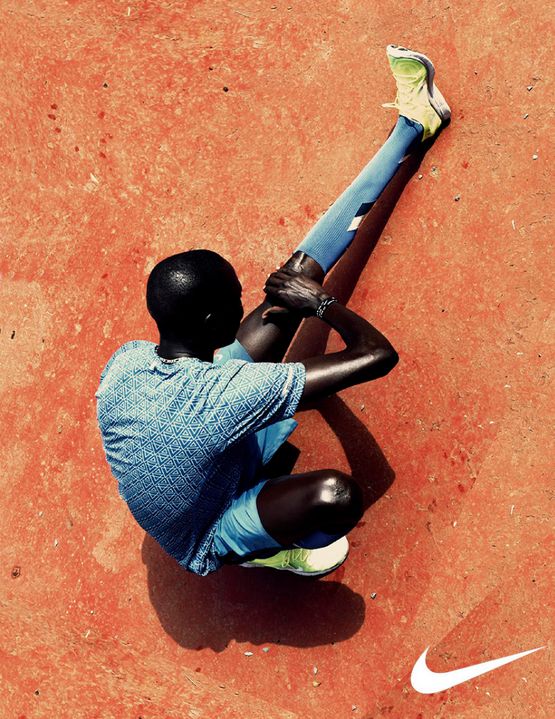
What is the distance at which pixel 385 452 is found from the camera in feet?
10.5

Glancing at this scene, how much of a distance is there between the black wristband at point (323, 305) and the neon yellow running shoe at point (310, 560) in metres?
0.87

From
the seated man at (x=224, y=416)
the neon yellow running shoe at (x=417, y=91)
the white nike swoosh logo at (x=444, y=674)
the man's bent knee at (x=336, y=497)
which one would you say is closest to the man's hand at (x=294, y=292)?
the seated man at (x=224, y=416)

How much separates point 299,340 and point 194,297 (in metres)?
1.13

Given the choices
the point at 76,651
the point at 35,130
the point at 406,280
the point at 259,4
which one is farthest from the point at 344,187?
the point at 76,651

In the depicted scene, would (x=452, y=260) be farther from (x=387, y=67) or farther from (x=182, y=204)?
(x=182, y=204)

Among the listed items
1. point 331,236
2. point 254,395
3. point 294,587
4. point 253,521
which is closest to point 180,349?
point 254,395

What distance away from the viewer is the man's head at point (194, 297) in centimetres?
239

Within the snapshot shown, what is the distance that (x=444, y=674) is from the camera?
116 inches

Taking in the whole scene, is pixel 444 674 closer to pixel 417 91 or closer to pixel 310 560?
pixel 310 560

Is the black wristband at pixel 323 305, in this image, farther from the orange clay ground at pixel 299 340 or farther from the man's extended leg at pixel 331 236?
the orange clay ground at pixel 299 340

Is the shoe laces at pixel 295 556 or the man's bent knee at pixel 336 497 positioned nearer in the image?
the man's bent knee at pixel 336 497

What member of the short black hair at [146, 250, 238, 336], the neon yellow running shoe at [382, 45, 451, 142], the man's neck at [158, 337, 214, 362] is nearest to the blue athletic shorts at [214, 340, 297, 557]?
the man's neck at [158, 337, 214, 362]

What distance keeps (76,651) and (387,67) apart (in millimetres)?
2866

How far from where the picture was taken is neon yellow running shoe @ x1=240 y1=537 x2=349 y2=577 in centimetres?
299
